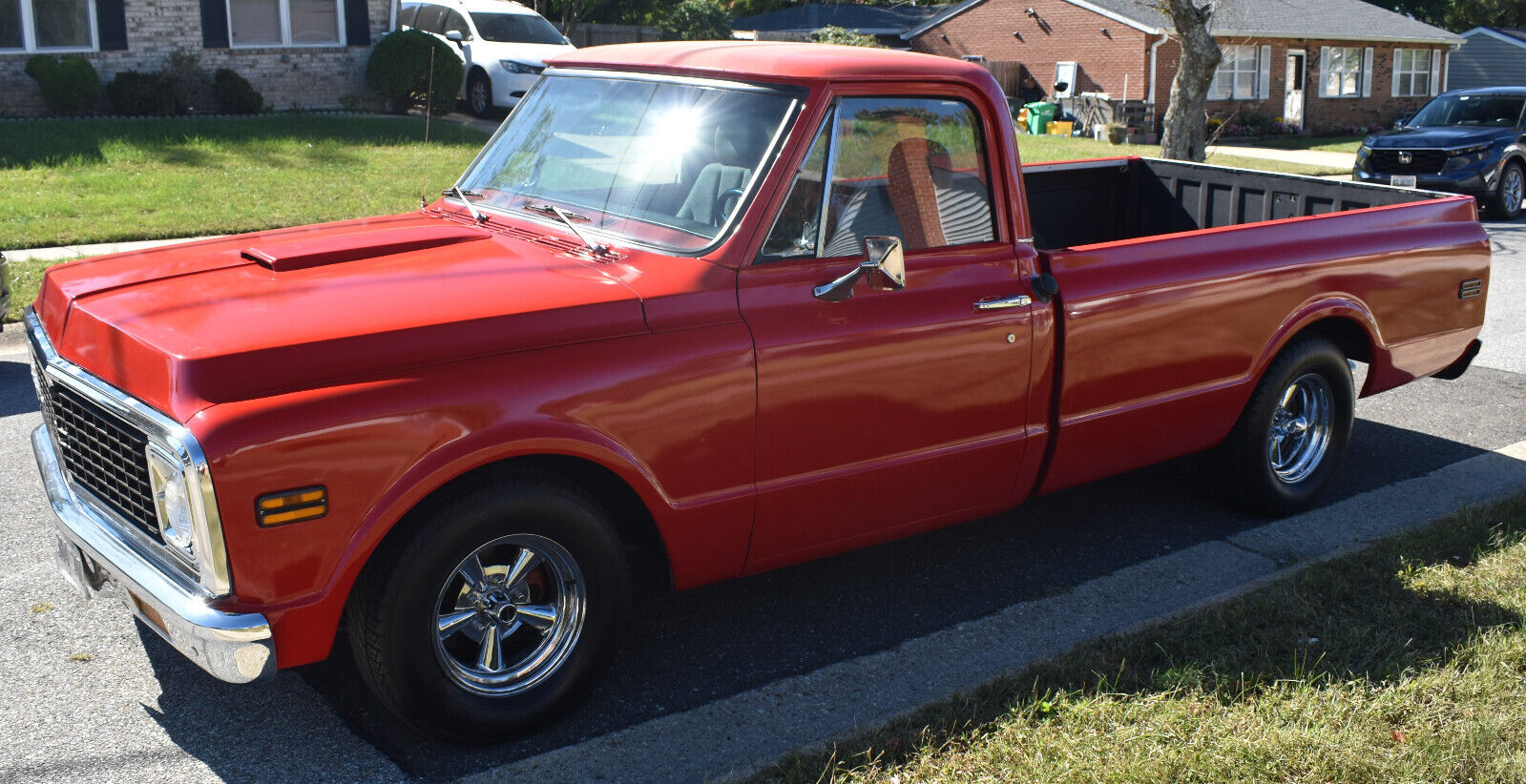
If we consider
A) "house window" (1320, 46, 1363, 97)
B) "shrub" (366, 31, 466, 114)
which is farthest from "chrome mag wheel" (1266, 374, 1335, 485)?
"house window" (1320, 46, 1363, 97)

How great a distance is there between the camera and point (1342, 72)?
1503 inches

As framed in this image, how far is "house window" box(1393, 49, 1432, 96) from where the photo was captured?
39812mm

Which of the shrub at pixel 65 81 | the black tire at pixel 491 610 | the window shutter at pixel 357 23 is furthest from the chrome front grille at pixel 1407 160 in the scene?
the shrub at pixel 65 81

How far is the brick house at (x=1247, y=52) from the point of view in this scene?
34281mm

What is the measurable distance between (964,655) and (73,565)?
8.98ft

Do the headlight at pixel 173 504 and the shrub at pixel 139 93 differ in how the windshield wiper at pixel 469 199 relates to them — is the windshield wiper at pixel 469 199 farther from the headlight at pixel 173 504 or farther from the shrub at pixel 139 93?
the shrub at pixel 139 93

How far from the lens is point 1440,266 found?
229 inches

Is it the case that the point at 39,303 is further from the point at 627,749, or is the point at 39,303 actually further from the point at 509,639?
the point at 627,749

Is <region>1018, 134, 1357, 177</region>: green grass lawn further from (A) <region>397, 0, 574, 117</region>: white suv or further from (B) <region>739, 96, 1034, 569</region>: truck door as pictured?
(B) <region>739, 96, 1034, 569</region>: truck door

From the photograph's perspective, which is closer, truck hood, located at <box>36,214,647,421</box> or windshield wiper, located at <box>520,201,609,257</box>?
truck hood, located at <box>36,214,647,421</box>

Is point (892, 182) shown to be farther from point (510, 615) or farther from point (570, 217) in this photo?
point (510, 615)

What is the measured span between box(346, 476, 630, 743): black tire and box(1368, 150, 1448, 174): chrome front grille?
Answer: 703 inches

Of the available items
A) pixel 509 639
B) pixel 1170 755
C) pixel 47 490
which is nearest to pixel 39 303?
pixel 47 490

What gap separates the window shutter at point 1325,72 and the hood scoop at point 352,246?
3791 centimetres
